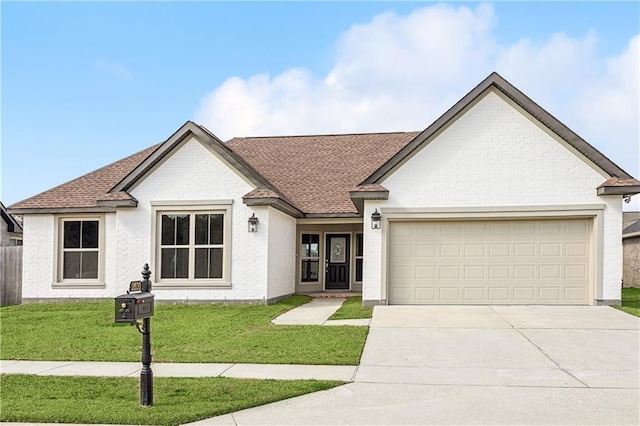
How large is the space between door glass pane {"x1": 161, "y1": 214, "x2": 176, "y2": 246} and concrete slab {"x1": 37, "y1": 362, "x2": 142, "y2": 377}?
297 inches

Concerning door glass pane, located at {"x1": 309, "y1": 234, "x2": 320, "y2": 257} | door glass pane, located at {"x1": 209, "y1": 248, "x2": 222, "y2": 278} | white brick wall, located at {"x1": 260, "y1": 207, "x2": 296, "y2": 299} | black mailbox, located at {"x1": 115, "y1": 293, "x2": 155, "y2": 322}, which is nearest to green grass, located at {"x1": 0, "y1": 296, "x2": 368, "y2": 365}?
door glass pane, located at {"x1": 209, "y1": 248, "x2": 222, "y2": 278}

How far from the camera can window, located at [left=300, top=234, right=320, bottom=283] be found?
1975 cm

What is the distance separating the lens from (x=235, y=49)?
16344mm

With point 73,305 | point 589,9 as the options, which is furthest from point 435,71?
point 73,305

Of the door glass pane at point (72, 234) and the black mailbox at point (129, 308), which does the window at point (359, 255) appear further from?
the black mailbox at point (129, 308)

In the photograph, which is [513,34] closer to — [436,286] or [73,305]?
[436,286]

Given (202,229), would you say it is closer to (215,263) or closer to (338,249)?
(215,263)

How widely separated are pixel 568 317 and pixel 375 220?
5.25 metres

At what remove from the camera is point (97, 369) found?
305 inches

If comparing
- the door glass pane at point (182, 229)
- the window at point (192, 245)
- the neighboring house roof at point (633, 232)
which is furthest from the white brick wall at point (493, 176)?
the neighboring house roof at point (633, 232)

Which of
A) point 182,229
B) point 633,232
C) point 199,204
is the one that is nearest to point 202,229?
point 182,229

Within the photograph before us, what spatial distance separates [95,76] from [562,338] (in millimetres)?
16682

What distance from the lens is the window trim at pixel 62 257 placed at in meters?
16.5

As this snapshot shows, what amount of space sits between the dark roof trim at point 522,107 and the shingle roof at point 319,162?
10.5 feet
